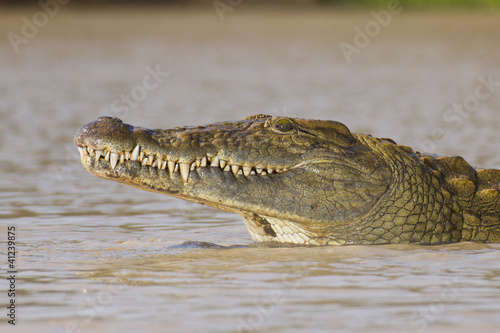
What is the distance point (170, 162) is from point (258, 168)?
19.1 inches

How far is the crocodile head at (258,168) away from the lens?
5.16 meters

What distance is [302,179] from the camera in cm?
A: 525

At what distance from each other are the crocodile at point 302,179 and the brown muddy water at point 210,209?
6.6 inches

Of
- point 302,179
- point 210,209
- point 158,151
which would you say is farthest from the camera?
point 210,209

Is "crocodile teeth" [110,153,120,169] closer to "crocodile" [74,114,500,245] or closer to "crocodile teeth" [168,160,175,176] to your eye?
"crocodile" [74,114,500,245]

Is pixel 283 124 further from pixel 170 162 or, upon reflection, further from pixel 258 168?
pixel 170 162

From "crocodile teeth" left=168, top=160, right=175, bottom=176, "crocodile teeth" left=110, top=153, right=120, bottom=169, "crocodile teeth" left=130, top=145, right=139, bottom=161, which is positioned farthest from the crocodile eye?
"crocodile teeth" left=110, top=153, right=120, bottom=169

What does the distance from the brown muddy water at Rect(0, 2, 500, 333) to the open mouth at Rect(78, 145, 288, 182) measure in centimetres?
47

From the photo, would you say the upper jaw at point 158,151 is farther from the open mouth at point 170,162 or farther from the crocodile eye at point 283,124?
the crocodile eye at point 283,124

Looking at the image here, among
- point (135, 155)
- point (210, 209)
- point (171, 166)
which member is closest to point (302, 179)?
point (171, 166)

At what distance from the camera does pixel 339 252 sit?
5141mm

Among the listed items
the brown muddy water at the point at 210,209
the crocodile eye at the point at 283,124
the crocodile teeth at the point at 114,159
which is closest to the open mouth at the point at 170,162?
the crocodile teeth at the point at 114,159

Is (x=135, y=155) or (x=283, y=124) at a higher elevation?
(x=283, y=124)

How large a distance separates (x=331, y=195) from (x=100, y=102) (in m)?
8.74
